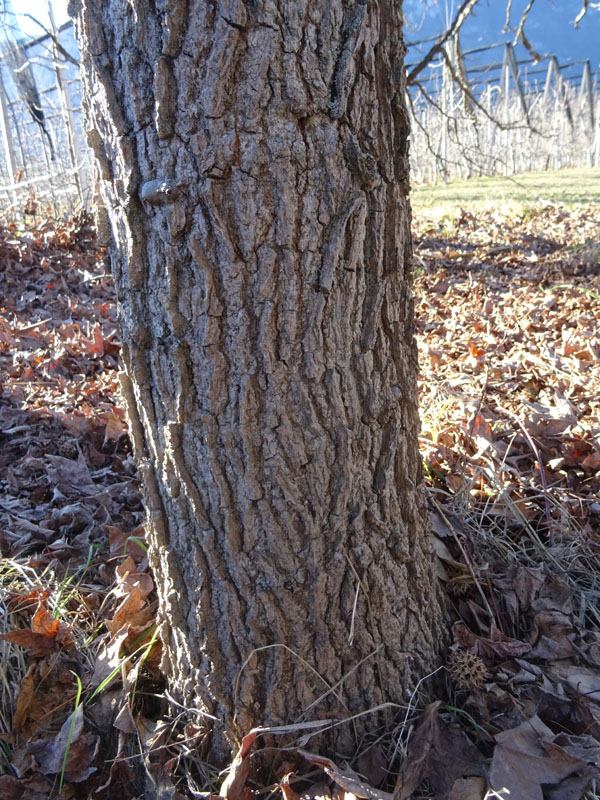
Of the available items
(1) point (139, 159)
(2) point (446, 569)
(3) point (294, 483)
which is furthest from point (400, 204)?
(2) point (446, 569)

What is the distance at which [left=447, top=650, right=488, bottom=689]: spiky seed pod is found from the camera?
1.43 meters

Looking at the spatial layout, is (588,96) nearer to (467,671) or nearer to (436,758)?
(467,671)

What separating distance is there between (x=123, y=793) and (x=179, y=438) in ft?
3.04

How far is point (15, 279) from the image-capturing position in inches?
247

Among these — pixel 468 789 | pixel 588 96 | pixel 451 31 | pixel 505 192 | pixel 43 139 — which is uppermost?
pixel 588 96

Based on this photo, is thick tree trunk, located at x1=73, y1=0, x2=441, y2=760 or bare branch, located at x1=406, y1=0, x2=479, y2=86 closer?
thick tree trunk, located at x1=73, y1=0, x2=441, y2=760

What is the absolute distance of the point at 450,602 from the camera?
1.67 metres

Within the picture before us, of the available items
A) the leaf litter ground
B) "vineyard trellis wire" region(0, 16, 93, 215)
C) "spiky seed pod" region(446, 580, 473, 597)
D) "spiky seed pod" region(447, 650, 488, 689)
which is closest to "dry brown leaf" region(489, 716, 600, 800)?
the leaf litter ground

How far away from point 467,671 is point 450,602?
250 mm

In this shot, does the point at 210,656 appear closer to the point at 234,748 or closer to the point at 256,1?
the point at 234,748

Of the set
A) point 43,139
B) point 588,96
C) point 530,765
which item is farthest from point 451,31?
point 588,96

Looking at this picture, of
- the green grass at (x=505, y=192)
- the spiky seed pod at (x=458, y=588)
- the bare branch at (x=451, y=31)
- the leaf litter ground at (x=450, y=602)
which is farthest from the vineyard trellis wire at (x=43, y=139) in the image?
the spiky seed pod at (x=458, y=588)

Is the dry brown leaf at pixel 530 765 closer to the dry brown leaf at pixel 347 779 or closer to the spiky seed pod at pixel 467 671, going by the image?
the spiky seed pod at pixel 467 671

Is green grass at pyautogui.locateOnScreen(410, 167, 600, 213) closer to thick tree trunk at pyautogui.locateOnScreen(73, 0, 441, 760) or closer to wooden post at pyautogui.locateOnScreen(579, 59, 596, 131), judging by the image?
thick tree trunk at pyautogui.locateOnScreen(73, 0, 441, 760)
